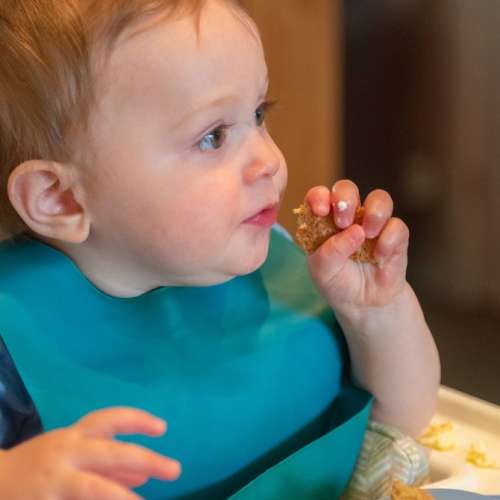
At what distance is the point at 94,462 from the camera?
1.68ft

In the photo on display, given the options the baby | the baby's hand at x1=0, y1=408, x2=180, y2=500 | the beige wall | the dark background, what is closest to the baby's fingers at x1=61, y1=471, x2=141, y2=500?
the baby's hand at x1=0, y1=408, x2=180, y2=500

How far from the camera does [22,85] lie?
0.70 metres

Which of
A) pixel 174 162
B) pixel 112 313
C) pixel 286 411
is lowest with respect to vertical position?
pixel 286 411

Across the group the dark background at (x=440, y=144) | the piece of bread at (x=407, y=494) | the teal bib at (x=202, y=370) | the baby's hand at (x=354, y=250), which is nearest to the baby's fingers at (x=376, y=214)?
the baby's hand at (x=354, y=250)

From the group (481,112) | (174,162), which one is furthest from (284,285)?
(481,112)

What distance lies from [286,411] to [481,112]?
1175 mm

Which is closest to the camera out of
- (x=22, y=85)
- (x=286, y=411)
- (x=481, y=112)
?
(x=22, y=85)

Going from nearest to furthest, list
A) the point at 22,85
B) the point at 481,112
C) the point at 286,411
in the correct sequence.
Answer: the point at 22,85 < the point at 286,411 < the point at 481,112

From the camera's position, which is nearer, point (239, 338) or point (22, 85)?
point (22, 85)

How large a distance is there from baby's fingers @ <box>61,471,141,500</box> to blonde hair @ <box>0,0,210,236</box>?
0.31 metres

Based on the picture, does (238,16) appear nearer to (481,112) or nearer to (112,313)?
(112,313)

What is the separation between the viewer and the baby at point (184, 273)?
699 mm

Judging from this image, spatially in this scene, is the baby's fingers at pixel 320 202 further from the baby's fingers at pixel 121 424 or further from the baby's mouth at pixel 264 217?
the baby's fingers at pixel 121 424

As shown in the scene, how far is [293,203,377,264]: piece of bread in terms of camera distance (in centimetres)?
79
